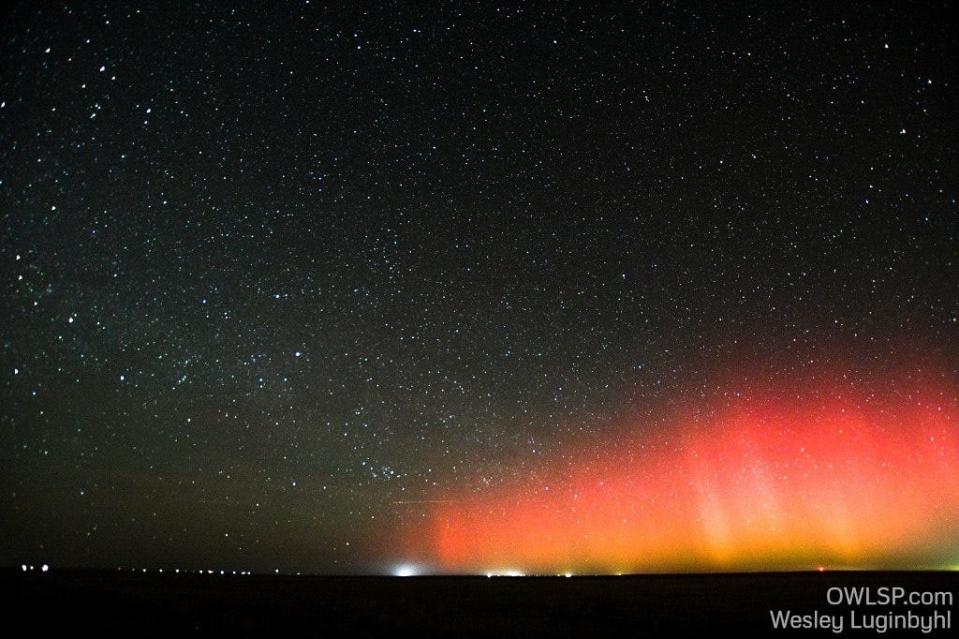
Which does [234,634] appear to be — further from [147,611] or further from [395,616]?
[147,611]

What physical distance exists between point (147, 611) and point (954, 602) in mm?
18210

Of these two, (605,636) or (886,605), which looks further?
(886,605)

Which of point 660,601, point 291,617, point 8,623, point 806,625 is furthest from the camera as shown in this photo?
point 660,601

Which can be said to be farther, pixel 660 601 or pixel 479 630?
pixel 660 601

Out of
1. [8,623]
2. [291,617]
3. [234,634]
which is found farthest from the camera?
[291,617]

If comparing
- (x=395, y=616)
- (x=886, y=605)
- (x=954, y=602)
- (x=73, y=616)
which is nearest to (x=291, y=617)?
(x=395, y=616)

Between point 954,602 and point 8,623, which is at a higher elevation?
point 954,602

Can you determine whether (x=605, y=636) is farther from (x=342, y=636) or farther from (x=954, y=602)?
(x=954, y=602)

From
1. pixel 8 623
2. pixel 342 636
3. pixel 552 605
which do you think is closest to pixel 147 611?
pixel 8 623

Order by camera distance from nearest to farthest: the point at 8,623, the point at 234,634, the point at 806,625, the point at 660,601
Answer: the point at 234,634 < the point at 8,623 < the point at 806,625 < the point at 660,601

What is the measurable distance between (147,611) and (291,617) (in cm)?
354

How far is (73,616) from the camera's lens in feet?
41.9

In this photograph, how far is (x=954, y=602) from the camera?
1509 cm

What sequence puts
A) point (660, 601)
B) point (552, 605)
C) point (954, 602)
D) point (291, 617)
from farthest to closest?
point (660, 601) < point (552, 605) < point (954, 602) < point (291, 617)
